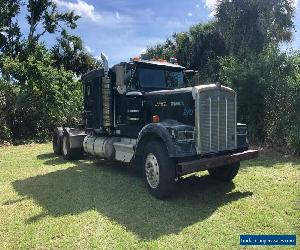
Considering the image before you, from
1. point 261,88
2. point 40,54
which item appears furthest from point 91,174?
point 40,54

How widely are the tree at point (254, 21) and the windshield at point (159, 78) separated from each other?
1257 cm

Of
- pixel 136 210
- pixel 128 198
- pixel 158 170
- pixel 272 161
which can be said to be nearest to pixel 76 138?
pixel 128 198

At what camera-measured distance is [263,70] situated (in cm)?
1517

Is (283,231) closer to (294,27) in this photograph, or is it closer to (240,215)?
(240,215)

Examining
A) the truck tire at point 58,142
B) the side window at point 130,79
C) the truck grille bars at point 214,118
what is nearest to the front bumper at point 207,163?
the truck grille bars at point 214,118

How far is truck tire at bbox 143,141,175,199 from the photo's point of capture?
7.39 m

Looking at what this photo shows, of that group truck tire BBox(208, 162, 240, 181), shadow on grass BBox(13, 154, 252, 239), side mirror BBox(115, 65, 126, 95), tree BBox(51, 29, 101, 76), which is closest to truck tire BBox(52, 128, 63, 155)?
shadow on grass BBox(13, 154, 252, 239)

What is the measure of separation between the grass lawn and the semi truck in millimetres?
568

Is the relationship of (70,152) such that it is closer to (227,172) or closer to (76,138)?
(76,138)

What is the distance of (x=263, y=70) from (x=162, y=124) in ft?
28.6

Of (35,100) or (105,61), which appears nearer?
(105,61)

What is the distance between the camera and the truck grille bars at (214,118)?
756 centimetres

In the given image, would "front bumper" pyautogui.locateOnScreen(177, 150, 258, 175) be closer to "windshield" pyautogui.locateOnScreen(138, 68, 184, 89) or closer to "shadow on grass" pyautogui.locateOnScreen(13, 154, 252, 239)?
"shadow on grass" pyautogui.locateOnScreen(13, 154, 252, 239)

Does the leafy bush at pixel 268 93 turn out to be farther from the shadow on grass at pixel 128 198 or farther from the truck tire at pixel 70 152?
the truck tire at pixel 70 152
